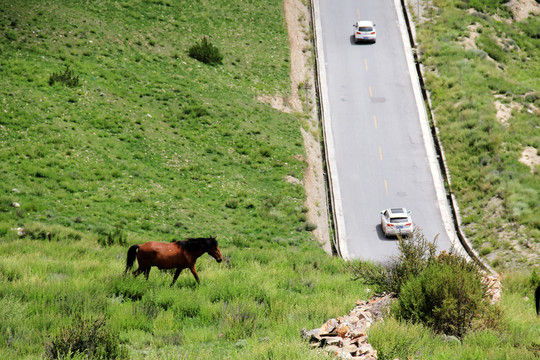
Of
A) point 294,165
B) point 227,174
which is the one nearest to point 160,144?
point 227,174

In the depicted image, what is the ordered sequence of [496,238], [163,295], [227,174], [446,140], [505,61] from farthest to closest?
[505,61], [446,140], [227,174], [496,238], [163,295]

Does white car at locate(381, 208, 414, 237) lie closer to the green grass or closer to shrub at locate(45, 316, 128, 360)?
the green grass

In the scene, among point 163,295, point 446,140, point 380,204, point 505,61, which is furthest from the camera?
point 505,61

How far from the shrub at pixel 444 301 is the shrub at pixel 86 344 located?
240 inches

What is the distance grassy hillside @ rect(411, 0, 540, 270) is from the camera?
3016 cm

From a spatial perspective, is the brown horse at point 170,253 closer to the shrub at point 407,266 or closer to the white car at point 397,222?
the shrub at point 407,266

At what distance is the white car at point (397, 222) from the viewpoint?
99.7 feet

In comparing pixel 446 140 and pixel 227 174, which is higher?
pixel 227 174

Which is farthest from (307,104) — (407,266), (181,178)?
(407,266)

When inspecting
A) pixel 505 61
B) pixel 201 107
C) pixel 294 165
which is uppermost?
pixel 201 107

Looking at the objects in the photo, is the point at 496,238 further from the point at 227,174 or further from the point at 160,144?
the point at 160,144

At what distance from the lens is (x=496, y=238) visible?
1163 inches

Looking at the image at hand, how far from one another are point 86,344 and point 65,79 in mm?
26176

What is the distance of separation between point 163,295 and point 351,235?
19506 mm
